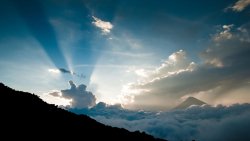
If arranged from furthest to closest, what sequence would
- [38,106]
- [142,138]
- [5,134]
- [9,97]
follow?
[142,138] → [38,106] → [9,97] → [5,134]

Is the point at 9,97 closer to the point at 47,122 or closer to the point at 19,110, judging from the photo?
the point at 19,110

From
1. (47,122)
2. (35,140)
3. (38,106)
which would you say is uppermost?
(38,106)

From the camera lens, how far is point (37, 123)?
180 ft

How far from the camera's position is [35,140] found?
150 feet

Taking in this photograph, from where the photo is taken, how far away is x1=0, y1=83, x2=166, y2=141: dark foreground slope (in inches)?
1873

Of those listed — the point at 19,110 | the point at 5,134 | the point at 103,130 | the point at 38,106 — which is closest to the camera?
the point at 5,134

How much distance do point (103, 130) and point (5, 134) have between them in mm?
36785

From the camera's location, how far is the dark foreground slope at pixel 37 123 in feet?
156

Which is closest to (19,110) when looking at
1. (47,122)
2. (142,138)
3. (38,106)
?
(47,122)

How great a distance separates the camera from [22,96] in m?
70.5

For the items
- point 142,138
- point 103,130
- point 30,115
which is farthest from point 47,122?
point 142,138

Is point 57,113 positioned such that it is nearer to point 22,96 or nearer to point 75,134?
point 22,96

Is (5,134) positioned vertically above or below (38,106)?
below

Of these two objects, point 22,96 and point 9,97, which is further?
point 22,96
